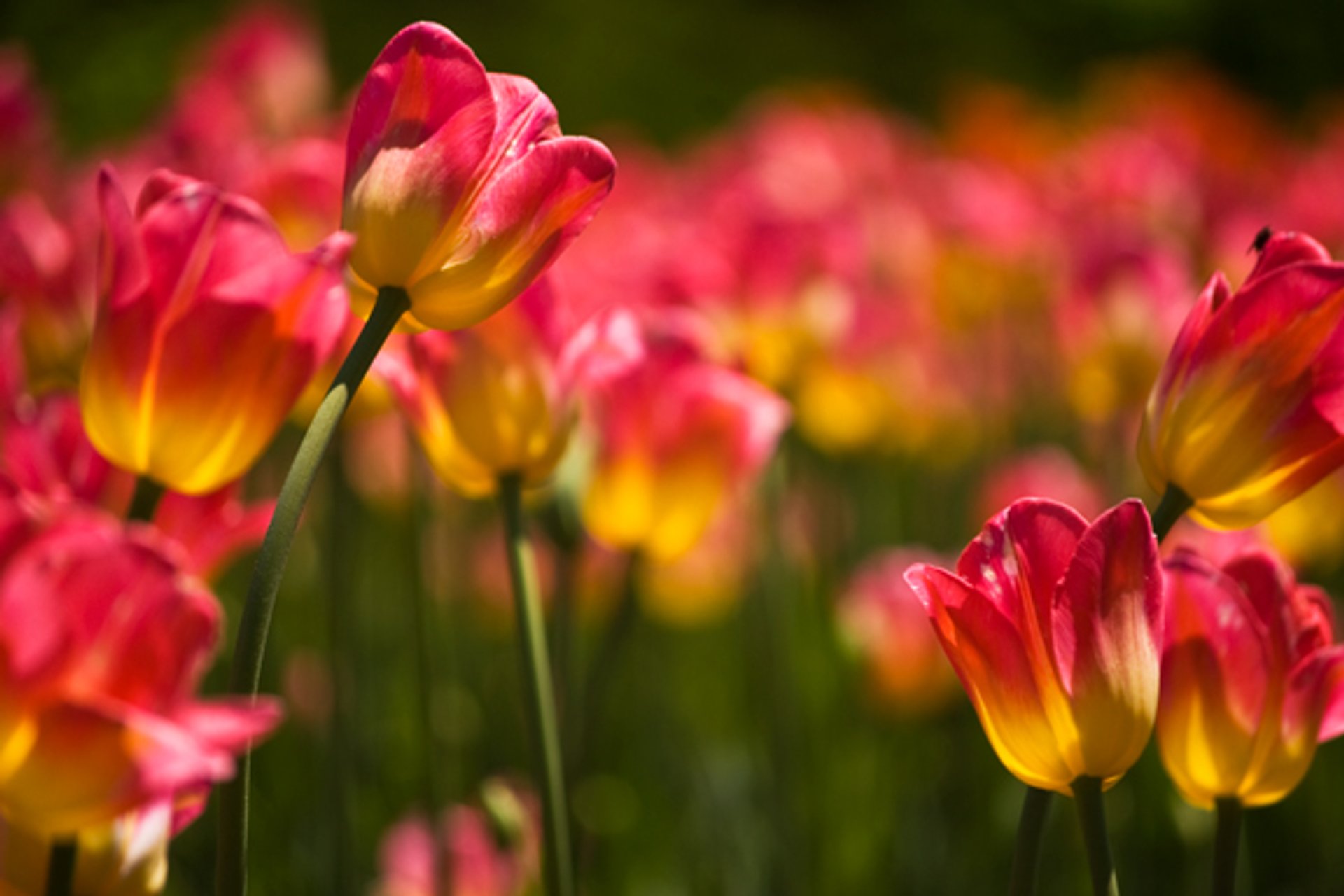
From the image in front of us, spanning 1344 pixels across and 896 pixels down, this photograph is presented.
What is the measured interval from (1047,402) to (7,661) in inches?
77.0

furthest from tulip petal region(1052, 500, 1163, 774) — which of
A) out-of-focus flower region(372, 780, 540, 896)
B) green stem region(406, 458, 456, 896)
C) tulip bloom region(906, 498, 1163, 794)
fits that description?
out-of-focus flower region(372, 780, 540, 896)

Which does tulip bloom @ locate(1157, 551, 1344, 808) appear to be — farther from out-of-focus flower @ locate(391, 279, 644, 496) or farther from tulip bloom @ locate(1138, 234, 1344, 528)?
out-of-focus flower @ locate(391, 279, 644, 496)

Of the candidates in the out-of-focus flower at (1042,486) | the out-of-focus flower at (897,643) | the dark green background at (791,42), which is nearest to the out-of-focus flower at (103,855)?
the out-of-focus flower at (897,643)

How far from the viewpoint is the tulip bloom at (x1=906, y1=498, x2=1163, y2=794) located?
36 centimetres

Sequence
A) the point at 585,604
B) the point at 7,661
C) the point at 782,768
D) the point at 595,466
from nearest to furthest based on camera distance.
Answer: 1. the point at 7,661
2. the point at 595,466
3. the point at 782,768
4. the point at 585,604

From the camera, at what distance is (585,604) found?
144 centimetres

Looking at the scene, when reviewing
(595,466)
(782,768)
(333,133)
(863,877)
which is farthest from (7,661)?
(863,877)

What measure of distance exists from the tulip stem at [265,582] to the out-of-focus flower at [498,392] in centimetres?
14

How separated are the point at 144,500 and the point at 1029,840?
282mm

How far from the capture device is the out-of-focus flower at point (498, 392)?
0.52 metres

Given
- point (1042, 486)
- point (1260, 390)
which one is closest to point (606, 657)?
point (1260, 390)

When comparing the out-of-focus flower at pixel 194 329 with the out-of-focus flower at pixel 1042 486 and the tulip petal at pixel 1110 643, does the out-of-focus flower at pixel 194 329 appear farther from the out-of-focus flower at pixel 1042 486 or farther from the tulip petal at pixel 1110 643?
the out-of-focus flower at pixel 1042 486

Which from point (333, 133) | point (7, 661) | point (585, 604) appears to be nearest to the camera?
point (7, 661)

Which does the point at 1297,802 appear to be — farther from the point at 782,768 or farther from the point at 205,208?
the point at 205,208
